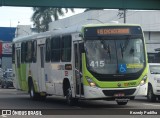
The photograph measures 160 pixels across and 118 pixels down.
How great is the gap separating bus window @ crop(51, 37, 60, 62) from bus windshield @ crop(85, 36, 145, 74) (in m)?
2.92

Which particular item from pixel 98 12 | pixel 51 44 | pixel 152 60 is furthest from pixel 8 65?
Answer: pixel 51 44

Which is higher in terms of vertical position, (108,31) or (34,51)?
(108,31)

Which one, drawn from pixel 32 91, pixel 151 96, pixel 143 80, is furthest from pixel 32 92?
pixel 143 80

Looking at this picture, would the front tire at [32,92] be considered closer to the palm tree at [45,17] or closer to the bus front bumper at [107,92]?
the bus front bumper at [107,92]

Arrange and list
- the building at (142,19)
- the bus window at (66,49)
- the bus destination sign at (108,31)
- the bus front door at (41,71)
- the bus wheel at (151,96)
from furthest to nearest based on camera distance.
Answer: the building at (142,19), the bus wheel at (151,96), the bus front door at (41,71), the bus window at (66,49), the bus destination sign at (108,31)

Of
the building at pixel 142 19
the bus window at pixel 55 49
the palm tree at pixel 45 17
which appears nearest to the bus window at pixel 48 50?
the bus window at pixel 55 49

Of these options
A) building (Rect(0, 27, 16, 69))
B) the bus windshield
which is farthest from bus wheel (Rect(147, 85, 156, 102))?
building (Rect(0, 27, 16, 69))

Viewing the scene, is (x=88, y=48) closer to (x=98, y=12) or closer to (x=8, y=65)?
(x=98, y=12)

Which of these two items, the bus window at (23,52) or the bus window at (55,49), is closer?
the bus window at (55,49)

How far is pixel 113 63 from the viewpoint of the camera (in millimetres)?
18859

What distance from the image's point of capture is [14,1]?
2728cm

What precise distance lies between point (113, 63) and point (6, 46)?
61349 millimetres

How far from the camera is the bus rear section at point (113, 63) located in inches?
738

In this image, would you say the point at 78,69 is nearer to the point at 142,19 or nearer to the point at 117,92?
the point at 117,92
